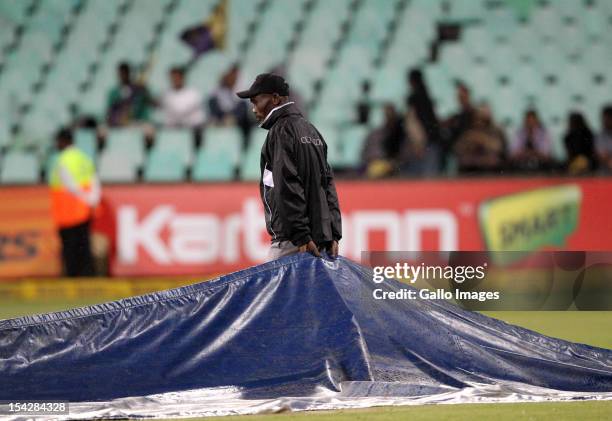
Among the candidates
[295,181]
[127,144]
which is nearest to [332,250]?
[295,181]

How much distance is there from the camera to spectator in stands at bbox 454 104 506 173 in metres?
14.9

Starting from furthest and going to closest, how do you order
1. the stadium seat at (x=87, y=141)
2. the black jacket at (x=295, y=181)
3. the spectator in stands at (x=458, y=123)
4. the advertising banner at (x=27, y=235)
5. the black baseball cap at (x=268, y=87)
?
the stadium seat at (x=87, y=141), the spectator in stands at (x=458, y=123), the advertising banner at (x=27, y=235), the black baseball cap at (x=268, y=87), the black jacket at (x=295, y=181)

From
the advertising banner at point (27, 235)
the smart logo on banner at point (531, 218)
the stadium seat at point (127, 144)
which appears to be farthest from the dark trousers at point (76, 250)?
the smart logo on banner at point (531, 218)

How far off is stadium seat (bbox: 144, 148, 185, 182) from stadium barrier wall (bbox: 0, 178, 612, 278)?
726 millimetres

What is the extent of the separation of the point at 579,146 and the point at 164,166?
18.6ft

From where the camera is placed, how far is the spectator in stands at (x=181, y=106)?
1617 cm

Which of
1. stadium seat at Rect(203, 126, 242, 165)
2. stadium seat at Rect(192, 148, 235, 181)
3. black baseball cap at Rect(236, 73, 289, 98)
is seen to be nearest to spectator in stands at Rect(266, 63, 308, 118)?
stadium seat at Rect(203, 126, 242, 165)

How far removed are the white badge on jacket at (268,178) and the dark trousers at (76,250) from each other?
7991mm

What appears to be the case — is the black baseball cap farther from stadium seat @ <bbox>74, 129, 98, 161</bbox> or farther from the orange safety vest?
stadium seat @ <bbox>74, 129, 98, 161</bbox>

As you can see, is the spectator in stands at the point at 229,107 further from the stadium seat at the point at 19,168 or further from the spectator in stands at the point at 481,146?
the spectator in stands at the point at 481,146

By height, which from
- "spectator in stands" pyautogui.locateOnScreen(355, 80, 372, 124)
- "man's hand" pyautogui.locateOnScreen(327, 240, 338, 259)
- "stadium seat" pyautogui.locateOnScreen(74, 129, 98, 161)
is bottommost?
"man's hand" pyautogui.locateOnScreen(327, 240, 338, 259)

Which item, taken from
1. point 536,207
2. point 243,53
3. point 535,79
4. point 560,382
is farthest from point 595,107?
Answer: point 560,382

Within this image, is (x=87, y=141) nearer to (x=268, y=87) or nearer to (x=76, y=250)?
(x=76, y=250)

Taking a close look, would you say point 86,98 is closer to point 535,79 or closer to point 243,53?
point 243,53
